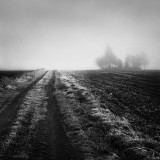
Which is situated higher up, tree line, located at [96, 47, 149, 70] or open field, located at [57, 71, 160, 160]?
tree line, located at [96, 47, 149, 70]

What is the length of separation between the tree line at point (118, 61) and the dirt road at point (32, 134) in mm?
130708

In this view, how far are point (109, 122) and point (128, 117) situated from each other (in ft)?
5.07

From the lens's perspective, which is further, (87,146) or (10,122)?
(10,122)

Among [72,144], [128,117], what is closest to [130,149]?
[72,144]

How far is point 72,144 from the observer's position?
25.5 feet

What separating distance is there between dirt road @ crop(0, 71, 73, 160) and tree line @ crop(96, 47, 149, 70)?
130708 mm

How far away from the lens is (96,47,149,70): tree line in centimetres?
14338

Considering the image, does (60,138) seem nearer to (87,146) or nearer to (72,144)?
(72,144)

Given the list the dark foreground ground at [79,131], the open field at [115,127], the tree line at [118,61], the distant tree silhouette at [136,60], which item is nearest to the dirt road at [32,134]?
the dark foreground ground at [79,131]

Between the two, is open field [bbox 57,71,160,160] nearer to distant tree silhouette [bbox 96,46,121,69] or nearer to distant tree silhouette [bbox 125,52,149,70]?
distant tree silhouette [bbox 96,46,121,69]

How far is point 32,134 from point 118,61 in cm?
14350

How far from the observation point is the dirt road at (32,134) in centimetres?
693

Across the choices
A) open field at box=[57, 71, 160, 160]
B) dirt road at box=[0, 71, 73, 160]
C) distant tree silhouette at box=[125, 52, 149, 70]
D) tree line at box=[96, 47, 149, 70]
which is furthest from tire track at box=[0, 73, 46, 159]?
distant tree silhouette at box=[125, 52, 149, 70]

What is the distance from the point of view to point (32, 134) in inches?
338
